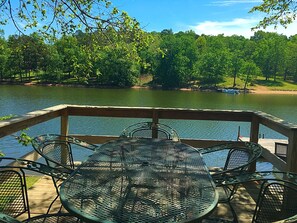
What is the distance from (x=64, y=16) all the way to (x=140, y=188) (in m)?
3.39

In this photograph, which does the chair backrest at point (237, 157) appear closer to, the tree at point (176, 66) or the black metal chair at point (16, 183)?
the black metal chair at point (16, 183)

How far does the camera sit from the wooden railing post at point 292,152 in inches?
106

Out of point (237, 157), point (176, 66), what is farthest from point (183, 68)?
point (237, 157)

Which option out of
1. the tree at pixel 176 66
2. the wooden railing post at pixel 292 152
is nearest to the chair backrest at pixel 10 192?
the wooden railing post at pixel 292 152

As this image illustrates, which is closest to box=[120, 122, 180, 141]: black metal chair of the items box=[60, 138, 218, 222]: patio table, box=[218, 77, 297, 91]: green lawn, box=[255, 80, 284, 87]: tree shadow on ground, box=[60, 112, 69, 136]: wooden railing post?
box=[60, 112, 69, 136]: wooden railing post

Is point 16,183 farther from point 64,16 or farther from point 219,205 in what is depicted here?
point 64,16

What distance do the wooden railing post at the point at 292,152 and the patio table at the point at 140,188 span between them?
0.97 metres

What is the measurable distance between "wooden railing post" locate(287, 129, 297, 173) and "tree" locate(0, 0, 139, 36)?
2647mm

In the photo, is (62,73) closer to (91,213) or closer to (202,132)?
(202,132)

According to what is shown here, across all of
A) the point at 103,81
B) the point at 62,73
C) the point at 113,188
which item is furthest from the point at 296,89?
the point at 113,188

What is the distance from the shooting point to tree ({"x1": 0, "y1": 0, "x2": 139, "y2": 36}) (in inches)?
164

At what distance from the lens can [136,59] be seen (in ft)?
17.2

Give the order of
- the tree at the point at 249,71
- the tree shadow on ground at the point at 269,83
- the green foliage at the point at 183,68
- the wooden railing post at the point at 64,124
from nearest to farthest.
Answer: the wooden railing post at the point at 64,124 → the green foliage at the point at 183,68 → the tree at the point at 249,71 → the tree shadow on ground at the point at 269,83

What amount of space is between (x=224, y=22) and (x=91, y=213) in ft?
174
